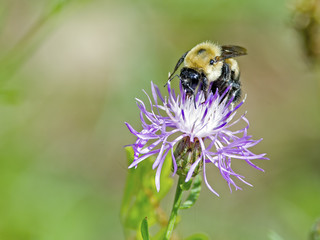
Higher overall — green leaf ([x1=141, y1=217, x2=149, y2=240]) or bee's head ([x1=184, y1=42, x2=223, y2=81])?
bee's head ([x1=184, y1=42, x2=223, y2=81])

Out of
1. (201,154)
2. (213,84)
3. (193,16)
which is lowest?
(201,154)

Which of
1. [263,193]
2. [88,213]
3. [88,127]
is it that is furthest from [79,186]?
[263,193]

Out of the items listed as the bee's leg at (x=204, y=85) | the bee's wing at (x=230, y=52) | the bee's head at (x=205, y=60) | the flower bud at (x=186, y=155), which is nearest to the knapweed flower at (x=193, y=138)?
the flower bud at (x=186, y=155)

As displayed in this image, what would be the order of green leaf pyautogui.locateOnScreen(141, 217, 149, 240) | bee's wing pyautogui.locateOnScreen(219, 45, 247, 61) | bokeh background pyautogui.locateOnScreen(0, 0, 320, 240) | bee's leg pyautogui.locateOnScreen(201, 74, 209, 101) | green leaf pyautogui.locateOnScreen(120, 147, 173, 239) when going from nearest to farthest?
green leaf pyautogui.locateOnScreen(141, 217, 149, 240) < green leaf pyautogui.locateOnScreen(120, 147, 173, 239) < bee's leg pyautogui.locateOnScreen(201, 74, 209, 101) < bee's wing pyautogui.locateOnScreen(219, 45, 247, 61) < bokeh background pyautogui.locateOnScreen(0, 0, 320, 240)

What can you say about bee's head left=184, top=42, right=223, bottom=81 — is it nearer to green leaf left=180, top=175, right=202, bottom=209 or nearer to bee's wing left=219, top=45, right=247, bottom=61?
bee's wing left=219, top=45, right=247, bottom=61

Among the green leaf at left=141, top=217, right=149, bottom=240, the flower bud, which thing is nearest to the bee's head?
the flower bud

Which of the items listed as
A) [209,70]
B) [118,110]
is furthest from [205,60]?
[118,110]

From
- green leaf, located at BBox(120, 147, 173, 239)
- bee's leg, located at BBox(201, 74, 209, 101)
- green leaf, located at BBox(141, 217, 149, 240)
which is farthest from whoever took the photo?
Result: bee's leg, located at BBox(201, 74, 209, 101)

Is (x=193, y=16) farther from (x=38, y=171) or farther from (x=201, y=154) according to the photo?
(x=201, y=154)
